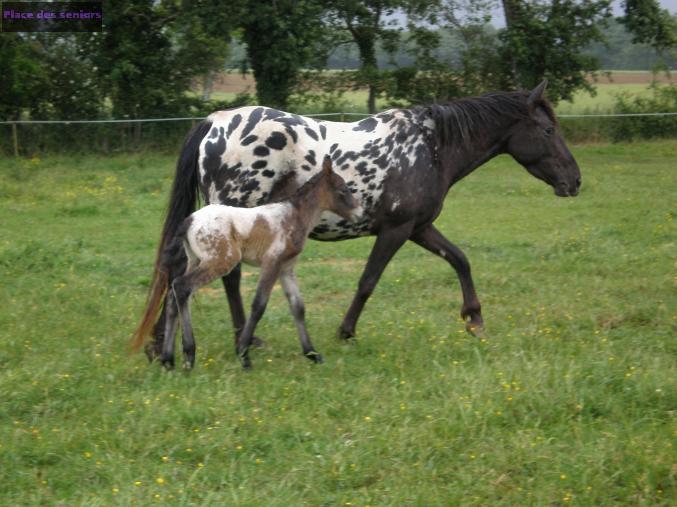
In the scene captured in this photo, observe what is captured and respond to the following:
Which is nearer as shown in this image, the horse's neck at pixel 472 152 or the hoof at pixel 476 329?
the hoof at pixel 476 329

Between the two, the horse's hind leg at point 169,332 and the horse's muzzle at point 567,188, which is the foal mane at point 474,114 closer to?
the horse's muzzle at point 567,188

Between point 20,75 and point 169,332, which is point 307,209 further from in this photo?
point 20,75

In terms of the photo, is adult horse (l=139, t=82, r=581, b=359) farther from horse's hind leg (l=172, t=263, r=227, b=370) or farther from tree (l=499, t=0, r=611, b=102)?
tree (l=499, t=0, r=611, b=102)

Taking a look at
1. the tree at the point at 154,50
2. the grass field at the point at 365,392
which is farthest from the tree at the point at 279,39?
the grass field at the point at 365,392

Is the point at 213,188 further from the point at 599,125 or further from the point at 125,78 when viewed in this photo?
the point at 599,125

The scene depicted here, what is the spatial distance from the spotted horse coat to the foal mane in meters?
0.20

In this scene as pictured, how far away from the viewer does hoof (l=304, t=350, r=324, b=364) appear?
21.6 feet

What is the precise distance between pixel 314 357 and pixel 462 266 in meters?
1.70

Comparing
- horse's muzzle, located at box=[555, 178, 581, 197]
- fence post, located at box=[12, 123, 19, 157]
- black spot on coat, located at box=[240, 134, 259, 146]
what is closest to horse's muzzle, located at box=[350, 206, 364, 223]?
black spot on coat, located at box=[240, 134, 259, 146]

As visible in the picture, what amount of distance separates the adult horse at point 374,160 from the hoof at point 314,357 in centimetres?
74

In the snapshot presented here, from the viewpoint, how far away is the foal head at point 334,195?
6645 mm

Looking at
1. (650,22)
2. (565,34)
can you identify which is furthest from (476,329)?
(650,22)

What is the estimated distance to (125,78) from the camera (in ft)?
68.2

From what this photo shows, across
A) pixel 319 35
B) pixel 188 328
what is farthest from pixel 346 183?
pixel 319 35
